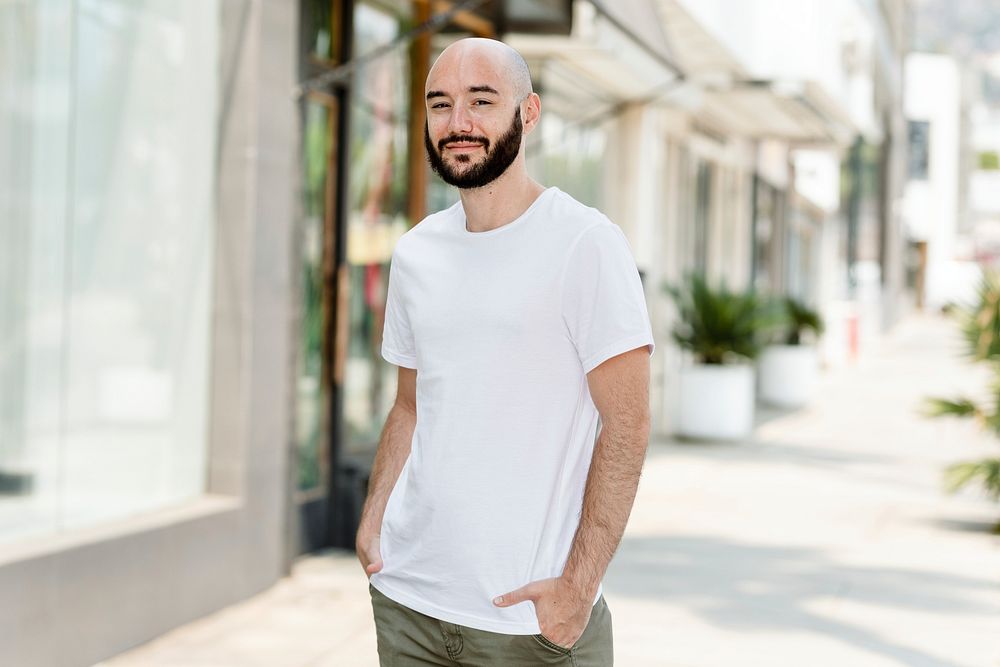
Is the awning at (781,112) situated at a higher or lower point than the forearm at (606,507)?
higher

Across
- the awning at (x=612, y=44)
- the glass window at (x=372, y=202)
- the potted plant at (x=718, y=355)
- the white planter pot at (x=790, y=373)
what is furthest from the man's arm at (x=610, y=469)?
the white planter pot at (x=790, y=373)

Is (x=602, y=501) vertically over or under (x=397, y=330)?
under

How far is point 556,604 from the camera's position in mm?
2207

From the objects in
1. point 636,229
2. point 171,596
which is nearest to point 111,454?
point 171,596

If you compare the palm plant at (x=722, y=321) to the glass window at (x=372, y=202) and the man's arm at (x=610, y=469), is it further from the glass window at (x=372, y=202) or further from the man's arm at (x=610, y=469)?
the man's arm at (x=610, y=469)

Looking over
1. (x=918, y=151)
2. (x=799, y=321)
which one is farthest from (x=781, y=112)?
(x=918, y=151)

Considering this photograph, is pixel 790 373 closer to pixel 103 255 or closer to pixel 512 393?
pixel 103 255

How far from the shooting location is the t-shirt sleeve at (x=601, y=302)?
2.15 m

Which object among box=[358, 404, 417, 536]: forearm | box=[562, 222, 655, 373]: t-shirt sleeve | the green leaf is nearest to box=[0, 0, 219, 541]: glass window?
box=[358, 404, 417, 536]: forearm

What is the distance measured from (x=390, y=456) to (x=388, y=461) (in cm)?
1

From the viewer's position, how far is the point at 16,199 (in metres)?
5.09

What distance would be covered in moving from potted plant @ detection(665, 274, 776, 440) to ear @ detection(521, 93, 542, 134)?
11506 mm

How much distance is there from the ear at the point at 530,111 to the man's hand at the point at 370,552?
76cm

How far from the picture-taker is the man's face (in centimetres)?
224
